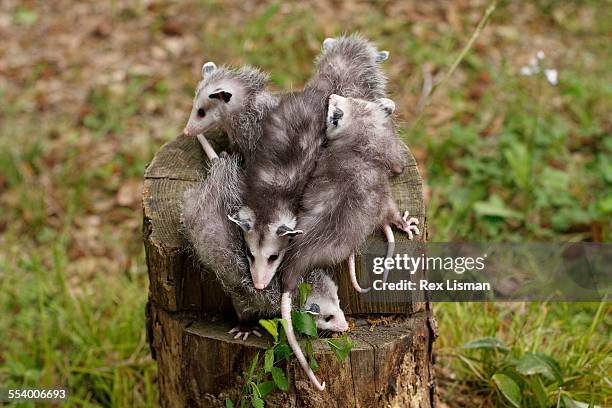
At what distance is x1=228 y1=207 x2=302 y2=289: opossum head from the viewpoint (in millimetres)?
2250

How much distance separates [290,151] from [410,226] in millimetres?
473

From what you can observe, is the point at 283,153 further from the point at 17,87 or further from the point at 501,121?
the point at 17,87

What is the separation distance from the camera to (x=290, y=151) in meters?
2.47

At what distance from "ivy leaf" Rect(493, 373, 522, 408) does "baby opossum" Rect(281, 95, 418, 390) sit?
0.87 metres

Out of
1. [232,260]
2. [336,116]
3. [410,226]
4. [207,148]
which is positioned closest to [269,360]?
[232,260]

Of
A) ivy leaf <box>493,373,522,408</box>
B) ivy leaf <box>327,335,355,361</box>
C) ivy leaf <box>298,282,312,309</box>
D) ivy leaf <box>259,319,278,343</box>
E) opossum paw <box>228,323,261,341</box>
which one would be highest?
ivy leaf <box>298,282,312,309</box>

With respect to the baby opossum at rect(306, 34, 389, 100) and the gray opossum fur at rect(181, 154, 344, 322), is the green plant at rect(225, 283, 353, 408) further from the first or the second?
the baby opossum at rect(306, 34, 389, 100)

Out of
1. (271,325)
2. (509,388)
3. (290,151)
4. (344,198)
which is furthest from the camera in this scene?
(509,388)

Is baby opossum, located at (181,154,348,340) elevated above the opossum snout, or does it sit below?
below

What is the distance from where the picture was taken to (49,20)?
248 inches

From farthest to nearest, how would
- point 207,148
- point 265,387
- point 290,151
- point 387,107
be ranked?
point 207,148 → point 387,107 → point 290,151 → point 265,387

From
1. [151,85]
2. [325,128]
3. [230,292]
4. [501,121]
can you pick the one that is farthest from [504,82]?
[230,292]

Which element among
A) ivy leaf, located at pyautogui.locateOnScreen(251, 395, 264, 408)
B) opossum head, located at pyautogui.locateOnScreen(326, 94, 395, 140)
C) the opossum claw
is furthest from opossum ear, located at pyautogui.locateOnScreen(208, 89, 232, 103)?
ivy leaf, located at pyautogui.locateOnScreen(251, 395, 264, 408)

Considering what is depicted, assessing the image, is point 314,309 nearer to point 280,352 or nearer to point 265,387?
point 280,352
